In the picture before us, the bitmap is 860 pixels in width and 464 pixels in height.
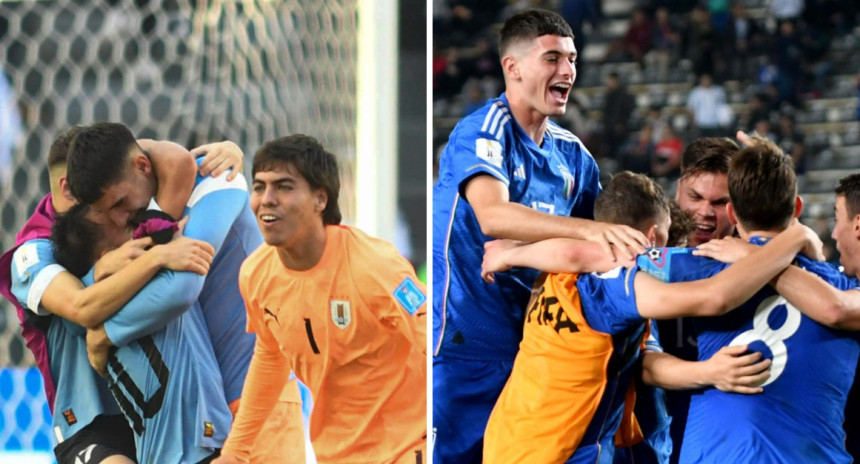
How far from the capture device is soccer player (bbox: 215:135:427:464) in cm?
258

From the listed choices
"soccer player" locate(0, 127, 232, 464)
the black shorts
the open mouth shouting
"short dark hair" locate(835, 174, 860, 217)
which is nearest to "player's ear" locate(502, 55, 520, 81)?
the open mouth shouting

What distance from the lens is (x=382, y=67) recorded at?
8.30 ft

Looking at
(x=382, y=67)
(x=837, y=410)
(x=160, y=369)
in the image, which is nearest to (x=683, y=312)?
(x=837, y=410)

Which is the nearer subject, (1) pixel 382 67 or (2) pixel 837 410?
(2) pixel 837 410

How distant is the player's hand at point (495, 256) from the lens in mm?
2504

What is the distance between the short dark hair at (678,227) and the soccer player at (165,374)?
134 centimetres

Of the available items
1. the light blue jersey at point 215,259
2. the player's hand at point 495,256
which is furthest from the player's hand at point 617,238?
the light blue jersey at point 215,259

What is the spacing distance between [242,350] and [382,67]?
0.90m

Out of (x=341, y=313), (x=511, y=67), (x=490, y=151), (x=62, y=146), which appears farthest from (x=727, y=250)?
(x=62, y=146)

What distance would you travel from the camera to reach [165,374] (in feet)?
8.73

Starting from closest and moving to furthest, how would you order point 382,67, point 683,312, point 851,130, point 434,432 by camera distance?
point 683,312, point 382,67, point 434,432, point 851,130

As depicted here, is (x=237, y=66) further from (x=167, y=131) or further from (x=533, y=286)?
(x=533, y=286)

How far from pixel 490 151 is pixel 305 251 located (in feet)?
1.92

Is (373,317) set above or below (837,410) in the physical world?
above
